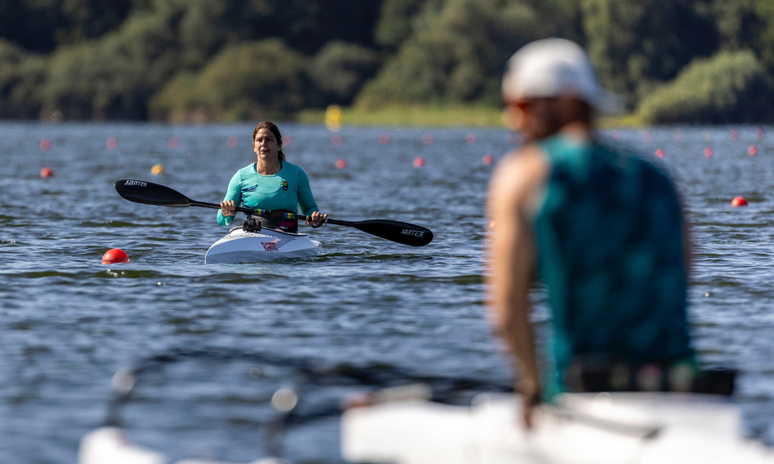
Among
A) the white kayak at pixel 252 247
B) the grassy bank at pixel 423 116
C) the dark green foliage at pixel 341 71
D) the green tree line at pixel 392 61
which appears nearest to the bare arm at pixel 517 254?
the white kayak at pixel 252 247

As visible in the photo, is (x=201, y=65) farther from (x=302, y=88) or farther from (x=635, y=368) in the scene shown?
(x=635, y=368)

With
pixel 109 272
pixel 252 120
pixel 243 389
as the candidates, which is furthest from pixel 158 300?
pixel 252 120

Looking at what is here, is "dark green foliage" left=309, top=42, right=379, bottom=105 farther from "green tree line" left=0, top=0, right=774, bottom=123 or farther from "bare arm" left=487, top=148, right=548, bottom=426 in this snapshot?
"bare arm" left=487, top=148, right=548, bottom=426

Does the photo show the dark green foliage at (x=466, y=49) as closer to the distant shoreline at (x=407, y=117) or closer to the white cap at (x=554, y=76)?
the distant shoreline at (x=407, y=117)

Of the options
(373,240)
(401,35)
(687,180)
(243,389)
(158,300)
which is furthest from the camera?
(401,35)

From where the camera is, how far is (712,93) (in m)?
74.5

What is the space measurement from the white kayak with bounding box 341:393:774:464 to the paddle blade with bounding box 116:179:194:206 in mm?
10272

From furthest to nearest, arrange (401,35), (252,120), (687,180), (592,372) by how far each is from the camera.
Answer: (401,35)
(252,120)
(687,180)
(592,372)

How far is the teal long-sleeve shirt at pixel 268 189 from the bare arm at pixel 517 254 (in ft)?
29.5

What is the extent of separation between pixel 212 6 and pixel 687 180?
2976 inches

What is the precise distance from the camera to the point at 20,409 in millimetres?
7250

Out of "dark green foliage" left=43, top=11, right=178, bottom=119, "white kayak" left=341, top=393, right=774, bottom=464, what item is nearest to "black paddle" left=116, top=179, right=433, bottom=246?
"white kayak" left=341, top=393, right=774, bottom=464

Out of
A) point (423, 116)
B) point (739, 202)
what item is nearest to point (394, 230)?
point (739, 202)

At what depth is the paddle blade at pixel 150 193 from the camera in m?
14.6
